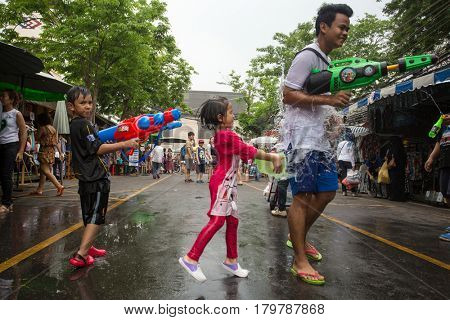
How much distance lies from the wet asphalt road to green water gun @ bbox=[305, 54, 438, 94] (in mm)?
1508

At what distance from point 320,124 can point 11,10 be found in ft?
51.0

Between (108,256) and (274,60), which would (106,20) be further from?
(274,60)

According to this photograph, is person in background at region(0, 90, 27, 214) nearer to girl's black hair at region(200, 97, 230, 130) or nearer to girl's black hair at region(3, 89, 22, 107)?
girl's black hair at region(3, 89, 22, 107)

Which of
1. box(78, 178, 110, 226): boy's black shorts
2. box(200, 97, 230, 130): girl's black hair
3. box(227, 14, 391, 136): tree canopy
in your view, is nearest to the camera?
box(200, 97, 230, 130): girl's black hair

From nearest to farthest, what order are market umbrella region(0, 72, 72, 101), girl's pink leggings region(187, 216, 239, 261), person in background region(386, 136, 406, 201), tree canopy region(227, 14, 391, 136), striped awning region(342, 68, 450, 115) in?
girl's pink leggings region(187, 216, 239, 261), striped awning region(342, 68, 450, 115), market umbrella region(0, 72, 72, 101), person in background region(386, 136, 406, 201), tree canopy region(227, 14, 391, 136)

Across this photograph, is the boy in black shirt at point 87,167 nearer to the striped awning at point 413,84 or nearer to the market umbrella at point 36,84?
the striped awning at point 413,84

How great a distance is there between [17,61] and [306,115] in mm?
6374

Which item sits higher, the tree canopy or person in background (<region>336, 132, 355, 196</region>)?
the tree canopy

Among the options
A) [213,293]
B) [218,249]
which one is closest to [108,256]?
[218,249]

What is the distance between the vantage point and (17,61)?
703 centimetres

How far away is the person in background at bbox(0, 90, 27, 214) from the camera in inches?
222

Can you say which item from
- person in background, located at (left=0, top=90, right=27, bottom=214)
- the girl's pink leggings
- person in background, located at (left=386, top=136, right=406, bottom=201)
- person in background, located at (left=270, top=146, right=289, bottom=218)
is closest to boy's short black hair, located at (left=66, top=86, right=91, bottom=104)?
the girl's pink leggings

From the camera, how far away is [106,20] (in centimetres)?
1425

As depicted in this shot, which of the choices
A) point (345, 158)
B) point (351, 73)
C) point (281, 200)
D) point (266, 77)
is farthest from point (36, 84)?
point (266, 77)
